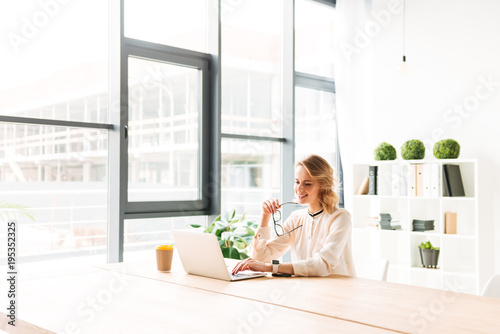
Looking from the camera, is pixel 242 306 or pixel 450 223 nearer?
pixel 242 306

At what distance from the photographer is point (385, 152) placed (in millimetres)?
4449

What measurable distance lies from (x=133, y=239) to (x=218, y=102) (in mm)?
1311

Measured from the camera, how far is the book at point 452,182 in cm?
409

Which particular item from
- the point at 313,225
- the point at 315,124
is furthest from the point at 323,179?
the point at 315,124

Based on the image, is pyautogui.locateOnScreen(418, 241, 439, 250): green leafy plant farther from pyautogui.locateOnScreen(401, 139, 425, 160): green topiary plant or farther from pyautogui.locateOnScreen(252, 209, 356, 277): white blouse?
pyautogui.locateOnScreen(252, 209, 356, 277): white blouse

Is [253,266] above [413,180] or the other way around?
the other way around

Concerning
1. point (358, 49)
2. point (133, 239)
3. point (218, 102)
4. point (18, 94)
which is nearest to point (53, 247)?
point (133, 239)

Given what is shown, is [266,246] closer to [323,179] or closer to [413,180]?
[323,179]

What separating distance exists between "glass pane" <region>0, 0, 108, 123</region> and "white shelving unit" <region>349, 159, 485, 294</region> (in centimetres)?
238

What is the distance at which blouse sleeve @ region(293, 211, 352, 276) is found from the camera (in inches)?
92.0

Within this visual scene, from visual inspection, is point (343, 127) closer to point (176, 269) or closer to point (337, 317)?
point (176, 269)

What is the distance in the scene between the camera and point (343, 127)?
5.14 m

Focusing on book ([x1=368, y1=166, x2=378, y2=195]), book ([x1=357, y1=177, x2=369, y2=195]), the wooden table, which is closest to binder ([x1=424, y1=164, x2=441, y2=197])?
book ([x1=368, y1=166, x2=378, y2=195])

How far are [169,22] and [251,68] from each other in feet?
2.96
